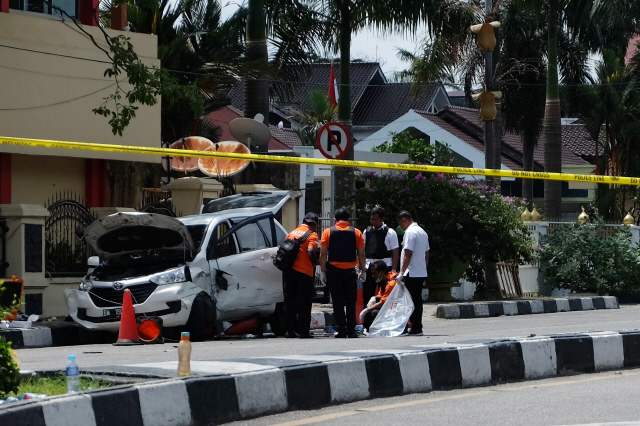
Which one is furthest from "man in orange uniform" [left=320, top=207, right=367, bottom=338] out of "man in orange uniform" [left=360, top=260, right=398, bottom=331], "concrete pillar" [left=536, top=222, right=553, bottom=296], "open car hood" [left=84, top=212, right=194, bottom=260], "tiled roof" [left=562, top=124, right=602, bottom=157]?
"tiled roof" [left=562, top=124, right=602, bottom=157]

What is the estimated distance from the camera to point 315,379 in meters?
7.41

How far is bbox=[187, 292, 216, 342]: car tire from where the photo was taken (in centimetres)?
1262

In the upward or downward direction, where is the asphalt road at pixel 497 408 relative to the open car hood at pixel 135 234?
downward

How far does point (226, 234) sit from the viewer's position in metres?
13.2

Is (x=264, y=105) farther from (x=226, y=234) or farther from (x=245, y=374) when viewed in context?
(x=245, y=374)

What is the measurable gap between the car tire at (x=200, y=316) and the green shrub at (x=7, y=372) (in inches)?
259

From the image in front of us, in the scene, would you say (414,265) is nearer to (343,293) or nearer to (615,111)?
(343,293)

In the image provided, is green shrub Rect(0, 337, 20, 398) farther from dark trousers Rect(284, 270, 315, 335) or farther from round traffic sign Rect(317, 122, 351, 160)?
round traffic sign Rect(317, 122, 351, 160)

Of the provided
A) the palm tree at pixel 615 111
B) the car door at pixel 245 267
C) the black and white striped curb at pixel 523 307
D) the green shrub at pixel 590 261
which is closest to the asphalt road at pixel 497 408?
the car door at pixel 245 267

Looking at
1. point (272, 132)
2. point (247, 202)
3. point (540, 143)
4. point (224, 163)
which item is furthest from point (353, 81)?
point (247, 202)

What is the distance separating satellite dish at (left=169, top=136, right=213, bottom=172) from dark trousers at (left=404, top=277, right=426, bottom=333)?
8.16 metres

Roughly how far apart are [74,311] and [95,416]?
7441mm

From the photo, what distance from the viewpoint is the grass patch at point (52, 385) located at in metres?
6.39

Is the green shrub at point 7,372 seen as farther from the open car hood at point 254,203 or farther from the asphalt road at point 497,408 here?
the open car hood at point 254,203
